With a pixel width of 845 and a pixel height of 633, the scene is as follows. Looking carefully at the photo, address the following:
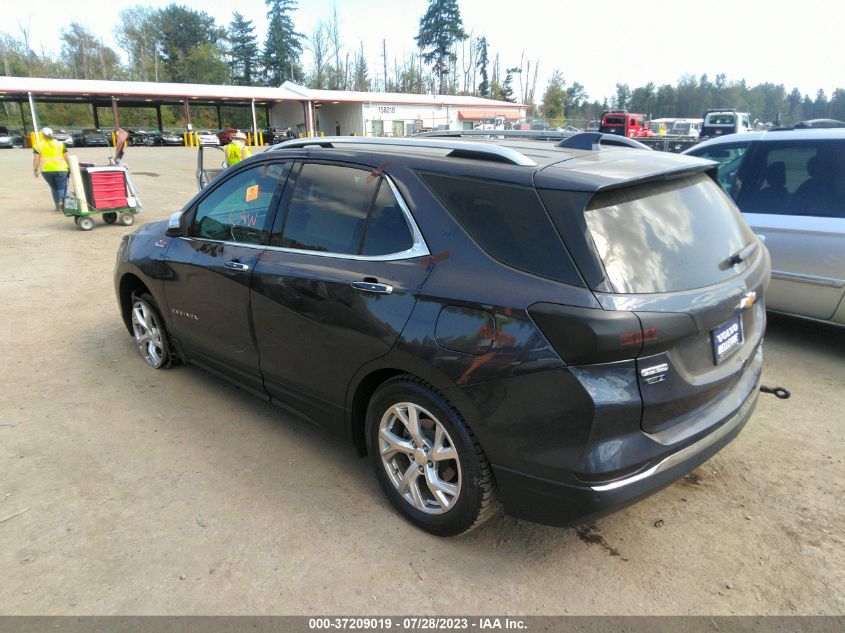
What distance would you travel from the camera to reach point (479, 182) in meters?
2.56

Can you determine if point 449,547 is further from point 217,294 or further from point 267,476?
point 217,294

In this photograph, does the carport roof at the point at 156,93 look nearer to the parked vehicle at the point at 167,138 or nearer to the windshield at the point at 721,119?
the parked vehicle at the point at 167,138

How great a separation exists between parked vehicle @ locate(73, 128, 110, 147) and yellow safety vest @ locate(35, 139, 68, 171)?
34737mm

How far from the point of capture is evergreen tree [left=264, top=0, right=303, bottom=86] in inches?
3307

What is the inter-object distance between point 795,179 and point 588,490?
427cm

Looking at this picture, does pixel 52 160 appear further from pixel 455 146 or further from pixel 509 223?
pixel 509 223

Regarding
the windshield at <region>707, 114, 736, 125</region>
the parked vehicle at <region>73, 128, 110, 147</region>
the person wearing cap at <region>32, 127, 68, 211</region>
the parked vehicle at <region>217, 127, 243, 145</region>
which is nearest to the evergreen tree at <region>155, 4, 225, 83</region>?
the parked vehicle at <region>73, 128, 110, 147</region>

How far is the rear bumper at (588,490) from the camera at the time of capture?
2258 millimetres

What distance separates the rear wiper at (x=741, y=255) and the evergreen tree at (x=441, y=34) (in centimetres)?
10215

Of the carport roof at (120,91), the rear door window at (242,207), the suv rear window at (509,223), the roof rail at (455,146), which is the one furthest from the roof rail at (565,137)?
the carport roof at (120,91)

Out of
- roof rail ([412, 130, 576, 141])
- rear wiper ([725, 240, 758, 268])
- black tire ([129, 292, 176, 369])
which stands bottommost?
black tire ([129, 292, 176, 369])

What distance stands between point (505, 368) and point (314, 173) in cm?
172

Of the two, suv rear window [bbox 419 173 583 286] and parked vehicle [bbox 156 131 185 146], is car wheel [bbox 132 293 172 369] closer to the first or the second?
suv rear window [bbox 419 173 583 286]

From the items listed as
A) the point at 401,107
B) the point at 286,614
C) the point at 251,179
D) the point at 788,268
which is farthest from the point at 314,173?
the point at 401,107
